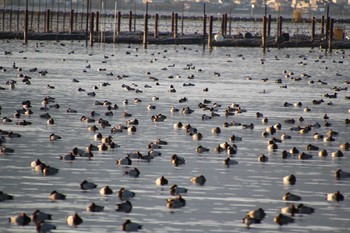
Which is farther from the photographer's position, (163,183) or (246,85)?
(246,85)

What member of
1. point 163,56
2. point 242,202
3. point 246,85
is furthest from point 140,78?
point 242,202

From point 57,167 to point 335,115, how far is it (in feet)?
66.2

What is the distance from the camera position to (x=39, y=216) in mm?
23906

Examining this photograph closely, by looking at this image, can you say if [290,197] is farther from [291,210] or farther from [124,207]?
[124,207]

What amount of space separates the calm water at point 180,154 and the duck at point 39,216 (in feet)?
0.56

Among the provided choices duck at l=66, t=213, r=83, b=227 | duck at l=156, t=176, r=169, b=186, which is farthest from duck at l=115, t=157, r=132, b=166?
duck at l=66, t=213, r=83, b=227

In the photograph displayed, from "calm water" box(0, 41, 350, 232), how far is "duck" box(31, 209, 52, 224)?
0.56 feet

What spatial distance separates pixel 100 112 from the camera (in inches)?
1871

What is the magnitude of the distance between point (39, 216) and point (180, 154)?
11679 mm

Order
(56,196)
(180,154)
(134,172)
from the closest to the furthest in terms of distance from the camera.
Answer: (56,196)
(134,172)
(180,154)

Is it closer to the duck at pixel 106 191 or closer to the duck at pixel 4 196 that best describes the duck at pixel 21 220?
the duck at pixel 4 196

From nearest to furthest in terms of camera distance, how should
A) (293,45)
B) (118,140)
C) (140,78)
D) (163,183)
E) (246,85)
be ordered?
(163,183) < (118,140) < (246,85) < (140,78) < (293,45)

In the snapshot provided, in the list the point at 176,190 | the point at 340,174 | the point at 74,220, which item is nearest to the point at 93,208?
the point at 74,220

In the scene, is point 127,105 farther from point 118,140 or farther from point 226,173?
point 226,173
